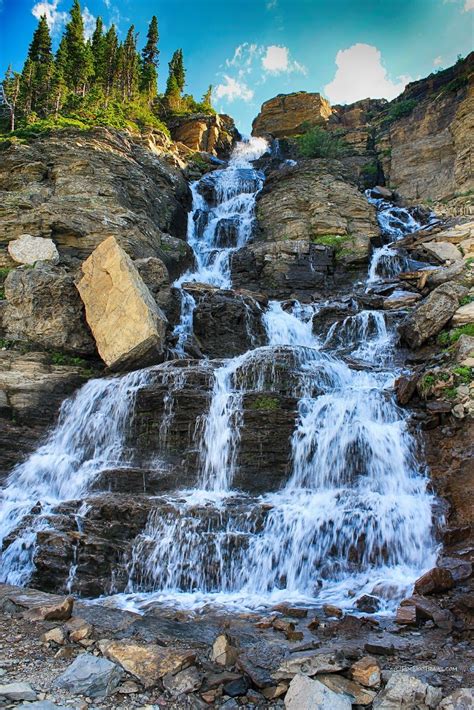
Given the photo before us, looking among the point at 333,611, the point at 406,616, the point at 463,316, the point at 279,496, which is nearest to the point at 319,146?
the point at 463,316

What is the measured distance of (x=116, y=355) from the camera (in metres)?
15.8

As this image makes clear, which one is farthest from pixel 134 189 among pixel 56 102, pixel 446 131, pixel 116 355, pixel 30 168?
pixel 446 131

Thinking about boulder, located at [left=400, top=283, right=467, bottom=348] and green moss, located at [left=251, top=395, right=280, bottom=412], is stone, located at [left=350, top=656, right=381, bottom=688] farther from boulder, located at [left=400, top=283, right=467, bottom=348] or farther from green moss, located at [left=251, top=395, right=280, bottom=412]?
boulder, located at [left=400, top=283, right=467, bottom=348]

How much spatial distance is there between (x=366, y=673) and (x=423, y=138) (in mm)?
43965

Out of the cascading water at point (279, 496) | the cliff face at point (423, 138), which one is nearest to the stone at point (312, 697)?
the cascading water at point (279, 496)

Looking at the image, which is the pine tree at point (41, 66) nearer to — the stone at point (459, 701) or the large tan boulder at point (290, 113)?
the large tan boulder at point (290, 113)

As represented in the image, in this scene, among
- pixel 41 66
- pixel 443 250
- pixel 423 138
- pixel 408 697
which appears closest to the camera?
pixel 408 697

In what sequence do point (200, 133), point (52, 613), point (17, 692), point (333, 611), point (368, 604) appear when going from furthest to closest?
point (200, 133) → point (368, 604) → point (333, 611) → point (52, 613) → point (17, 692)

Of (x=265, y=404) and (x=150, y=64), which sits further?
(x=150, y=64)

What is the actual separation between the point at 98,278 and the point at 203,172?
1031 inches

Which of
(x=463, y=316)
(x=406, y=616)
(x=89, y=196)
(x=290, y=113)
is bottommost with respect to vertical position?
(x=406, y=616)

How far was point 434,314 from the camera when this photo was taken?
1634 cm

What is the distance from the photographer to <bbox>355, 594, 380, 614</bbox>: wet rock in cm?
775

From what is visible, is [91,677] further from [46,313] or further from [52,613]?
[46,313]
